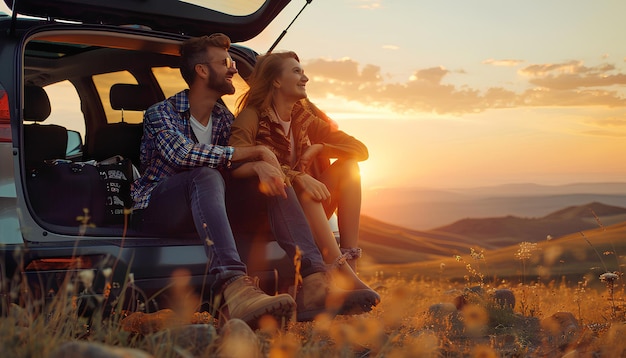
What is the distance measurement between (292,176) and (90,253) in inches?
42.3

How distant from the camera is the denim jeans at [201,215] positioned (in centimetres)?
382

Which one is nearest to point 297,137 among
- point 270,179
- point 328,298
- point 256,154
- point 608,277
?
point 256,154

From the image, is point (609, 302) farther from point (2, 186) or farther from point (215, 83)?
point (2, 186)

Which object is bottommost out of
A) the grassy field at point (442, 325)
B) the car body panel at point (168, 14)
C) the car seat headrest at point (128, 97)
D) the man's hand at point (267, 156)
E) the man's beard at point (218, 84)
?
the grassy field at point (442, 325)

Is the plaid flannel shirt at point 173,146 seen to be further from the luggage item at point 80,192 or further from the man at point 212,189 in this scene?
the luggage item at point 80,192

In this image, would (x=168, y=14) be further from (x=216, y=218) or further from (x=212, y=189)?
(x=216, y=218)

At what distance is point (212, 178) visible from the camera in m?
3.99

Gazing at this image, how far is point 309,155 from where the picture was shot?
446 cm

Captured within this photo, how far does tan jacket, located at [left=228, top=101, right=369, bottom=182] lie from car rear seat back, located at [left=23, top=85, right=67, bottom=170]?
95cm

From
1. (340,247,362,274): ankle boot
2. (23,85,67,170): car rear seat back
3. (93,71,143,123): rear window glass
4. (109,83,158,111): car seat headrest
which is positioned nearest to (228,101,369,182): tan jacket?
(340,247,362,274): ankle boot

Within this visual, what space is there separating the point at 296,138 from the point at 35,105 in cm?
140

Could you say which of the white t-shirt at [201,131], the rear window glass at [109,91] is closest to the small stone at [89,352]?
the white t-shirt at [201,131]

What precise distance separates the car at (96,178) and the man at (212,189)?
146 millimetres

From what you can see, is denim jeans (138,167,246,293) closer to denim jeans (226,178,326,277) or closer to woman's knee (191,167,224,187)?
woman's knee (191,167,224,187)
